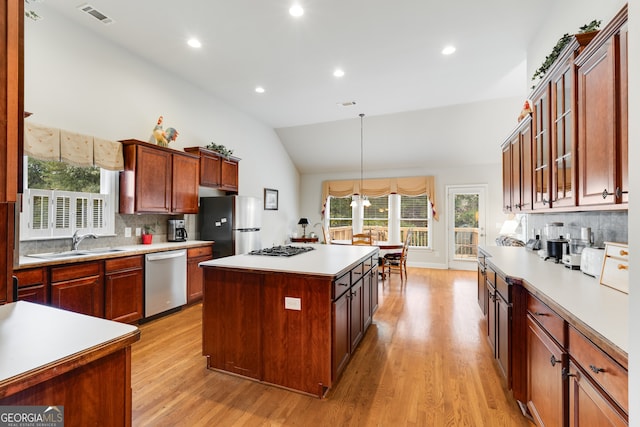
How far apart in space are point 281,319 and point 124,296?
211cm

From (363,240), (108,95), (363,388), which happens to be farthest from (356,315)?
(108,95)

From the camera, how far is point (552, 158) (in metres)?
2.16

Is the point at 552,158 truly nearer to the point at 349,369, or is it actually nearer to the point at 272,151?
the point at 349,369

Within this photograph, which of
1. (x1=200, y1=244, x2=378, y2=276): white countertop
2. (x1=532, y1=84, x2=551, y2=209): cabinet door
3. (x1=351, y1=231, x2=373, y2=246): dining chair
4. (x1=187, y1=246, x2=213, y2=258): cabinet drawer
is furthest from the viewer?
(x1=351, y1=231, x2=373, y2=246): dining chair

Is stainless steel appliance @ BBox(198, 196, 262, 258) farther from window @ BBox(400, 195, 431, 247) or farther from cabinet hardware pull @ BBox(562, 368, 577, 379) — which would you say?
window @ BBox(400, 195, 431, 247)

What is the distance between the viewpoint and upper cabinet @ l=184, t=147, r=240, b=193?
451 centimetres

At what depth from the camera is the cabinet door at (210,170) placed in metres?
4.53

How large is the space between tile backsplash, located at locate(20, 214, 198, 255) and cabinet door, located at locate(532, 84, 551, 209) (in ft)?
14.8

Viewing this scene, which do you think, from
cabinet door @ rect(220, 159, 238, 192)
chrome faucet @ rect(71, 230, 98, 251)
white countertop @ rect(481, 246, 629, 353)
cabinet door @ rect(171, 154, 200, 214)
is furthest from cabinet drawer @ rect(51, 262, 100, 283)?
white countertop @ rect(481, 246, 629, 353)

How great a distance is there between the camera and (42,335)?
0.95 m

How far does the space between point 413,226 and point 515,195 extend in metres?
4.32

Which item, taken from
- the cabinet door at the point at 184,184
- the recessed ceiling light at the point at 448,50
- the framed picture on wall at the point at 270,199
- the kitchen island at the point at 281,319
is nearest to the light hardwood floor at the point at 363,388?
the kitchen island at the point at 281,319

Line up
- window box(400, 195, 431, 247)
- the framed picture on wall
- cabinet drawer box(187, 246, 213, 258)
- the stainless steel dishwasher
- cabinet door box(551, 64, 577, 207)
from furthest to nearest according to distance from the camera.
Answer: window box(400, 195, 431, 247), the framed picture on wall, cabinet drawer box(187, 246, 213, 258), the stainless steel dishwasher, cabinet door box(551, 64, 577, 207)

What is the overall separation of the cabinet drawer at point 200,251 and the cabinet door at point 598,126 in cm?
411
